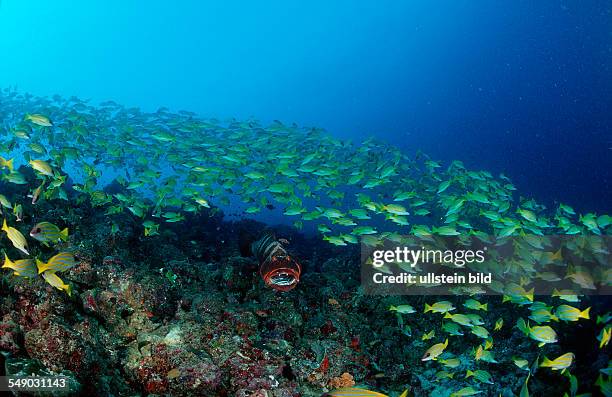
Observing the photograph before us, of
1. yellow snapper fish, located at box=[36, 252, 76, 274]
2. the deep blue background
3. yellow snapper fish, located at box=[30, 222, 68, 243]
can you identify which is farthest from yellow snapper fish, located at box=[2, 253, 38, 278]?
the deep blue background

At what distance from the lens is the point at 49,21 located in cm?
13550

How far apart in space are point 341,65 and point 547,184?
255ft

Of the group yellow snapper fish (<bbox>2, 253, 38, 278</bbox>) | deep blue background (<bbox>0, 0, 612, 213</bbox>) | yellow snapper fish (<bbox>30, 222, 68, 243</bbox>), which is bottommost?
yellow snapper fish (<bbox>2, 253, 38, 278</bbox>)

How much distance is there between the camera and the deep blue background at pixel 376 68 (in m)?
59.8

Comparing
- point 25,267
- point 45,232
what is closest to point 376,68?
point 45,232

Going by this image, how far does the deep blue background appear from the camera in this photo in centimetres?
5978

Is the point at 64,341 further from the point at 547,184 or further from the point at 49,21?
the point at 49,21

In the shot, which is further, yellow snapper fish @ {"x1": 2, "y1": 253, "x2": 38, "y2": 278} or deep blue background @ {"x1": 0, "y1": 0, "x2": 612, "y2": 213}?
deep blue background @ {"x1": 0, "y1": 0, "x2": 612, "y2": 213}

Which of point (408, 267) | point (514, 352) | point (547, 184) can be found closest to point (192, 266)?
point (408, 267)

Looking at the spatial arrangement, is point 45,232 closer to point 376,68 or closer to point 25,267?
point 25,267

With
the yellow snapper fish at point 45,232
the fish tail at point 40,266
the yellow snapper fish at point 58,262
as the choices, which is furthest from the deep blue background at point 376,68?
the fish tail at point 40,266

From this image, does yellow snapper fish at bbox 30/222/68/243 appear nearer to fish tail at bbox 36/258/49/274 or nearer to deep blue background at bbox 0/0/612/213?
fish tail at bbox 36/258/49/274

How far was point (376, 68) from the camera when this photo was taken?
10781 cm

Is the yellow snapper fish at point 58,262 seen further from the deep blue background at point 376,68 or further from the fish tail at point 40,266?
the deep blue background at point 376,68
